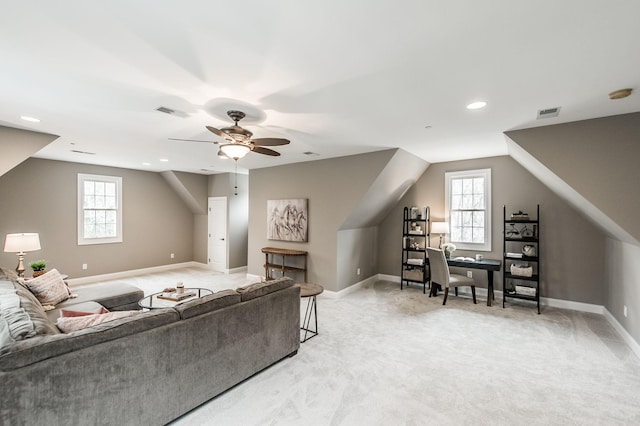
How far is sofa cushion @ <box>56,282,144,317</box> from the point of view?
362 centimetres

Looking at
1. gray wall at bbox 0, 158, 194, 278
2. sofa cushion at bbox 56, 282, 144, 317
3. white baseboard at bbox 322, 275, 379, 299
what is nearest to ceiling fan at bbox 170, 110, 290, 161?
sofa cushion at bbox 56, 282, 144, 317

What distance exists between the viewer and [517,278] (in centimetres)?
464

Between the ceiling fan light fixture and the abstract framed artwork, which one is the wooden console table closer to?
the abstract framed artwork

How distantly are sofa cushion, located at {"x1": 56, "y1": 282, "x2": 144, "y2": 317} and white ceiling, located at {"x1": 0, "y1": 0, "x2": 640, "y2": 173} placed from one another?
2128mm

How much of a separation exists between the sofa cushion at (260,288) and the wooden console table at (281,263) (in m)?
2.54

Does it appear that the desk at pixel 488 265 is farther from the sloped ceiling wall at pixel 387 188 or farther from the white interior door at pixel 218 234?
the white interior door at pixel 218 234

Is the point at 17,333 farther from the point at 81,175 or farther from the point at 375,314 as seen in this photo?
the point at 81,175

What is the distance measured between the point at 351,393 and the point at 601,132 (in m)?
3.65

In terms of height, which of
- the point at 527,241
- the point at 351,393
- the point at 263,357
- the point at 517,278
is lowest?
the point at 351,393

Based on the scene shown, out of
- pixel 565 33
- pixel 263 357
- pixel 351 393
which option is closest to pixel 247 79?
pixel 565 33

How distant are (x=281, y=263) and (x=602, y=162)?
5110 mm

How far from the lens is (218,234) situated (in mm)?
7559

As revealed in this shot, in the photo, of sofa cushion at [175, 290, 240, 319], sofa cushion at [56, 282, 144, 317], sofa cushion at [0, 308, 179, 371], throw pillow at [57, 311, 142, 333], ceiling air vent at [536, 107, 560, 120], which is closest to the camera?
sofa cushion at [0, 308, 179, 371]

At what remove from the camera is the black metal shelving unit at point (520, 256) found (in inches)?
179
